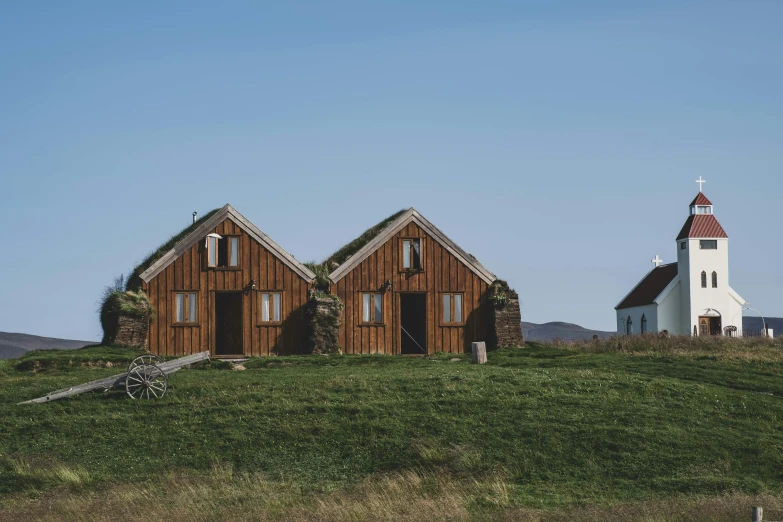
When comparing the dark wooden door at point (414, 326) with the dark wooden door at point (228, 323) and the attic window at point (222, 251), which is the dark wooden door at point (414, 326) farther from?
the attic window at point (222, 251)

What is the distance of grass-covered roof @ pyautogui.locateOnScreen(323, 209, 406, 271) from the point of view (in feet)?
150

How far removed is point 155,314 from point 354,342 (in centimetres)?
874

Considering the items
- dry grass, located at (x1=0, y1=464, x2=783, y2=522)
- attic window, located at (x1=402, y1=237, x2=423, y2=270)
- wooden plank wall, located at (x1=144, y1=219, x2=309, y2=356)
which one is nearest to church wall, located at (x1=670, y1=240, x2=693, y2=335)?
attic window, located at (x1=402, y1=237, x2=423, y2=270)

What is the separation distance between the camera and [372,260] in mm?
45031

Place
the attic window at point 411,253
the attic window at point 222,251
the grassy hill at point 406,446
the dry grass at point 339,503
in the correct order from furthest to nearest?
the attic window at point 411,253 → the attic window at point 222,251 → the grassy hill at point 406,446 → the dry grass at point 339,503

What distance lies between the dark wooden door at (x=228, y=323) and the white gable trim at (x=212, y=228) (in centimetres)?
250

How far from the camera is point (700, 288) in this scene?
225 feet

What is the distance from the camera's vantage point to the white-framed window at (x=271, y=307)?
4384 cm

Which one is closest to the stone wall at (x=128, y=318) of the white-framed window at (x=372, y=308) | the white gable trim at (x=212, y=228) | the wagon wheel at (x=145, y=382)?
the white gable trim at (x=212, y=228)

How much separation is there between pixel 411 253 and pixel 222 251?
27.9 ft

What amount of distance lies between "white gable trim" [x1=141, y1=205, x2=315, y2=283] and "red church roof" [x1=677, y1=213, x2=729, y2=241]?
1351 inches

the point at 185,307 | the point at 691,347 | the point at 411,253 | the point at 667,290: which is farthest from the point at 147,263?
the point at 667,290

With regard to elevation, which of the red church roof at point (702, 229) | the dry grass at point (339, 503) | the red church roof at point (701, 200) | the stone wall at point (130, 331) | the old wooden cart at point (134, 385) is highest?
the red church roof at point (701, 200)

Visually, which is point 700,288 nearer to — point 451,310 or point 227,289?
point 451,310
